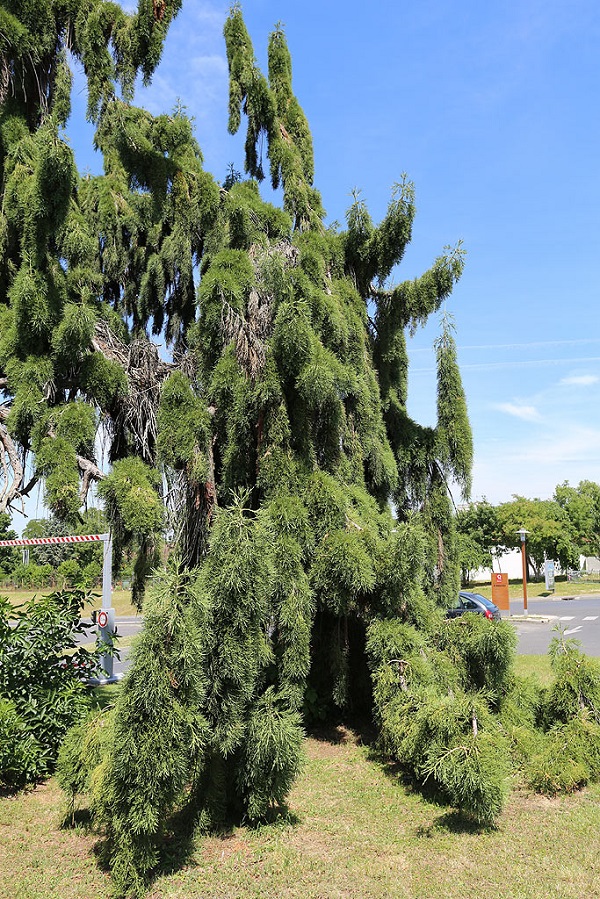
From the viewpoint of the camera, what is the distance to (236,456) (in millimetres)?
5359

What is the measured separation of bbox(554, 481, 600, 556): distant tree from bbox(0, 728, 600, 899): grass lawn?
36.6 metres

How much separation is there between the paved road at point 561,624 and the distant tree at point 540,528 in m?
6.38

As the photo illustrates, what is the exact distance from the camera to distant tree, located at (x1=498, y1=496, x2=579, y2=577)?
32.9 m

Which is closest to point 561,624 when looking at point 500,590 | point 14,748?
point 500,590

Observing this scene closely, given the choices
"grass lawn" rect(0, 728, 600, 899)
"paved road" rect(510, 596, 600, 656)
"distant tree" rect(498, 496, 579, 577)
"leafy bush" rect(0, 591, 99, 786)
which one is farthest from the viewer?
"distant tree" rect(498, 496, 579, 577)

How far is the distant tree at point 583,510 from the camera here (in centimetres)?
3844

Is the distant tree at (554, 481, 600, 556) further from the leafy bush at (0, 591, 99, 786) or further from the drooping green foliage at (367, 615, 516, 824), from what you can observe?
the leafy bush at (0, 591, 99, 786)

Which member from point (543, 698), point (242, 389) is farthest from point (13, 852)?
point (543, 698)

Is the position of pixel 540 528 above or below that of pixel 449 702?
above

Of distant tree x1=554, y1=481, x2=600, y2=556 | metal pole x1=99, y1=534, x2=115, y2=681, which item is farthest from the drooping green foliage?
distant tree x1=554, y1=481, x2=600, y2=556

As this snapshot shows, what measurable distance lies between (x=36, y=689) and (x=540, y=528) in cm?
3212

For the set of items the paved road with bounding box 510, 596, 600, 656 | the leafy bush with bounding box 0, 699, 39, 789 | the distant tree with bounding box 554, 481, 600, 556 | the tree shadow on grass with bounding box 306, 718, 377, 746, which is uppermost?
the distant tree with bounding box 554, 481, 600, 556

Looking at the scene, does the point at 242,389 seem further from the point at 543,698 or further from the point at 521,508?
the point at 521,508

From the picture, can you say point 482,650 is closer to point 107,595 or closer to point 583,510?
point 107,595
